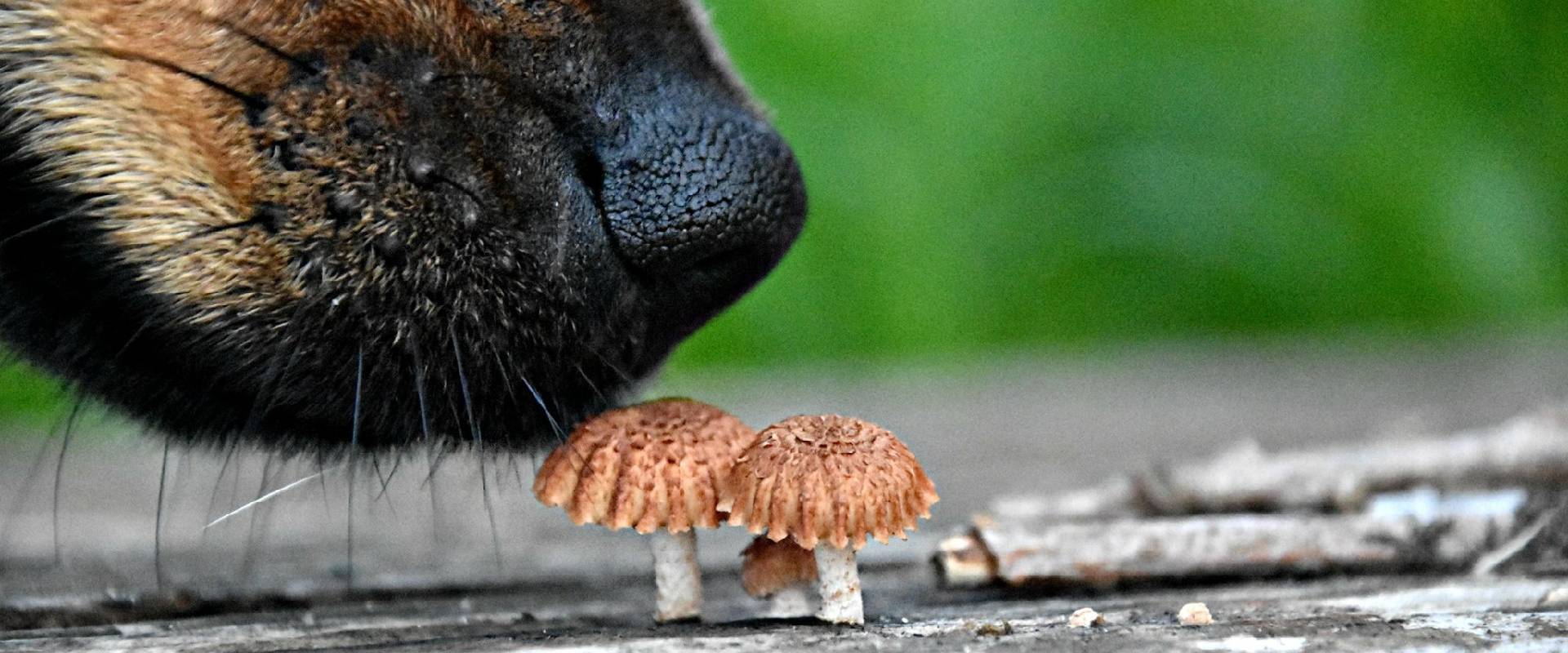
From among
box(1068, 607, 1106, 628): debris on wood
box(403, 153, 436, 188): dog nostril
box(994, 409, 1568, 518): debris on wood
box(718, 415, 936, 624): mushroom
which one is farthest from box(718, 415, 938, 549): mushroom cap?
box(994, 409, 1568, 518): debris on wood

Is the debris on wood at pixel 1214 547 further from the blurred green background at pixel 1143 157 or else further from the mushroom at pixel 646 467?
the blurred green background at pixel 1143 157

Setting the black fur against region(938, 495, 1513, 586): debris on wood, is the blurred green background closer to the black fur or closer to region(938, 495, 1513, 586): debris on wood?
region(938, 495, 1513, 586): debris on wood

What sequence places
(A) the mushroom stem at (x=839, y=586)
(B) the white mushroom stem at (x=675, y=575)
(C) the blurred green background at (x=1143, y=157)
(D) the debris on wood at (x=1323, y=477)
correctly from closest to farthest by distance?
(A) the mushroom stem at (x=839, y=586) → (B) the white mushroom stem at (x=675, y=575) → (D) the debris on wood at (x=1323, y=477) → (C) the blurred green background at (x=1143, y=157)

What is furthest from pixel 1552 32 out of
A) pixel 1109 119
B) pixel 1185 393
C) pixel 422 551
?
pixel 422 551

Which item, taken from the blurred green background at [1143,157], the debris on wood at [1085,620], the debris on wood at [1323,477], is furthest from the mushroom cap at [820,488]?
the blurred green background at [1143,157]

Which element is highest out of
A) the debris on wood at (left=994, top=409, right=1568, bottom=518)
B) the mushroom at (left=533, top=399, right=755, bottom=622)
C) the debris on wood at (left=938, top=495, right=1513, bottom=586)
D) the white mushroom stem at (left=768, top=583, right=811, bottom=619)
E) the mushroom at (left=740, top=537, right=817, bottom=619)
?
the debris on wood at (left=994, top=409, right=1568, bottom=518)

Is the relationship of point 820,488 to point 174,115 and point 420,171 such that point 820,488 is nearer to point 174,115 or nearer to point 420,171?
point 420,171

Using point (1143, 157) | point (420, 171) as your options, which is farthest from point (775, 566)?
point (1143, 157)
